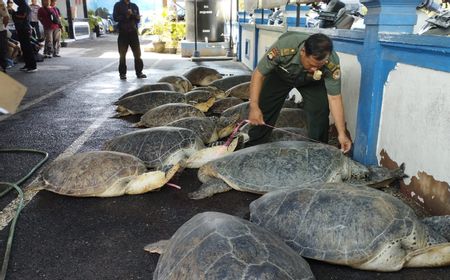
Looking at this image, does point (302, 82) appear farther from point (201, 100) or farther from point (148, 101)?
point (148, 101)

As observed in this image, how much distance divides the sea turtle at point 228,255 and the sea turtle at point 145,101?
419 cm

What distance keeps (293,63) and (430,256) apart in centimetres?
204

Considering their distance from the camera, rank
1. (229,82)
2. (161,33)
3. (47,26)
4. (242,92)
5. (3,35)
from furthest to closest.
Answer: (161,33), (47,26), (3,35), (229,82), (242,92)

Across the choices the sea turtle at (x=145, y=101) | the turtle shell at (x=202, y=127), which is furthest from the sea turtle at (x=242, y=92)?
the turtle shell at (x=202, y=127)

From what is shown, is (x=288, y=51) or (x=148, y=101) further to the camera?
(x=148, y=101)

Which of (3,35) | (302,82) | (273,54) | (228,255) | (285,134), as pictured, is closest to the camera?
(228,255)

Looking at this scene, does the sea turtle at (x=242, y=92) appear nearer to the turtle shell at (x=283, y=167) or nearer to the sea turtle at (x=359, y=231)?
the turtle shell at (x=283, y=167)

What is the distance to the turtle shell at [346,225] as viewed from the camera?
2.18 metres

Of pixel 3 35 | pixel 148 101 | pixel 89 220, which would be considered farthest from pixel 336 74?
pixel 3 35

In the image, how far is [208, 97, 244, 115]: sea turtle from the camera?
6277 mm

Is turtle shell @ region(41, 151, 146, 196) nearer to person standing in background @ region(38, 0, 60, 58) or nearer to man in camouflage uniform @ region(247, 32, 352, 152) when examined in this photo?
man in camouflage uniform @ region(247, 32, 352, 152)

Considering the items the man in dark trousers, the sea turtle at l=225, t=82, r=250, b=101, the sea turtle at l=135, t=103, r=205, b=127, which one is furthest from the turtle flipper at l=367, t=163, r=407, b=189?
the man in dark trousers

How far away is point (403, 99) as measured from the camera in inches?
126

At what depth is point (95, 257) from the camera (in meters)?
2.49
